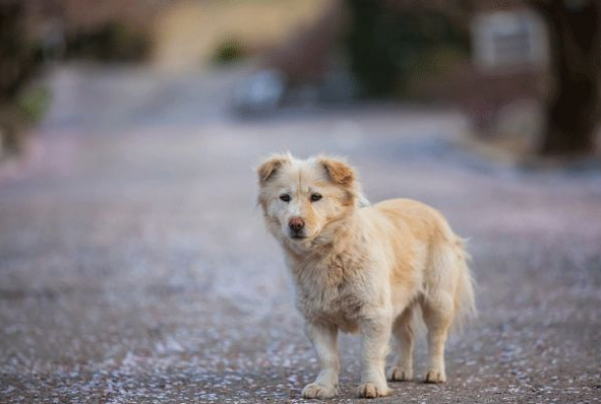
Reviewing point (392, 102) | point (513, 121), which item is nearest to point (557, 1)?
point (513, 121)

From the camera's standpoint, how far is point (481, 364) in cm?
725

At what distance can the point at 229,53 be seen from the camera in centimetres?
7150

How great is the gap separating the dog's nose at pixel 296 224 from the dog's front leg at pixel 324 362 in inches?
26.0

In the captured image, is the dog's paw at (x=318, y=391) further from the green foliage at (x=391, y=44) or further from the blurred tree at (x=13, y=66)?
the green foliage at (x=391, y=44)

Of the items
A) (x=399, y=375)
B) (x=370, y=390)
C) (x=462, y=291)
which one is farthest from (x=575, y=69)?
(x=370, y=390)

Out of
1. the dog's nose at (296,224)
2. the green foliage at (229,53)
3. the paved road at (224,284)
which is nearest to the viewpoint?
the dog's nose at (296,224)

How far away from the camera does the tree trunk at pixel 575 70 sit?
76.5ft

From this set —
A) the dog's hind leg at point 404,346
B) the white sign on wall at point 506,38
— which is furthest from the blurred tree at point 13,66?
the dog's hind leg at point 404,346

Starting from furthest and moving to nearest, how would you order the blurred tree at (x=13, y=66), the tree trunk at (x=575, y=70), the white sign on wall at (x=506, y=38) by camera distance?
the white sign on wall at (x=506, y=38)
the blurred tree at (x=13, y=66)
the tree trunk at (x=575, y=70)

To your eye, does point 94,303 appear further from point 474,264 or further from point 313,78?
point 313,78

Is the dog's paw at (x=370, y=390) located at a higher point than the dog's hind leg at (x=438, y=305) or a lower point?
lower

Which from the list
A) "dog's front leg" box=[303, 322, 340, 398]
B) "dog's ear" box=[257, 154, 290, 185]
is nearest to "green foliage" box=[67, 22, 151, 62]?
"dog's ear" box=[257, 154, 290, 185]

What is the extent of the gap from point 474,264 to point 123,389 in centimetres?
621

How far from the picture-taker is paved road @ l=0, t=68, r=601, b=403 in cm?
681
